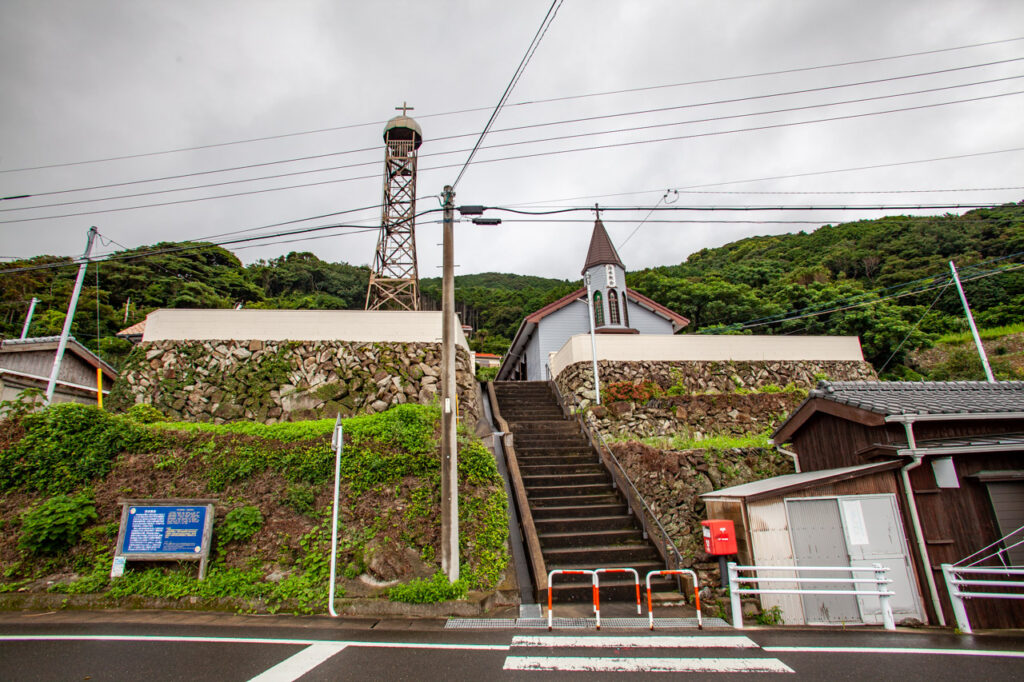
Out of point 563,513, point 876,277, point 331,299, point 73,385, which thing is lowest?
point 563,513

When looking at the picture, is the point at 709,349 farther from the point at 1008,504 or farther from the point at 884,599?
the point at 884,599

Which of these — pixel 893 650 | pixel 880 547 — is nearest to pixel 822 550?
pixel 880 547

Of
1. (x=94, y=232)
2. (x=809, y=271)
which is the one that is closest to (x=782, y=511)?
(x=94, y=232)

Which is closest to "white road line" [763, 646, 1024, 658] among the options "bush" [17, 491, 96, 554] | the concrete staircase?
the concrete staircase

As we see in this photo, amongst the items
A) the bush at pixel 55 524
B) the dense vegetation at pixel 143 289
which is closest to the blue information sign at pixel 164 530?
the bush at pixel 55 524

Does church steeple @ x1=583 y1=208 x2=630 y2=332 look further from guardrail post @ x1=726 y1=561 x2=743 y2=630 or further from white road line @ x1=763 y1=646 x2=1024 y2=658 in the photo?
white road line @ x1=763 y1=646 x2=1024 y2=658

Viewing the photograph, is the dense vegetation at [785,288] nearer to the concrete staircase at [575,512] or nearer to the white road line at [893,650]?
the concrete staircase at [575,512]

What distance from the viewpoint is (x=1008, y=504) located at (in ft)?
20.8

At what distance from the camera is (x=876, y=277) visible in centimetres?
3594

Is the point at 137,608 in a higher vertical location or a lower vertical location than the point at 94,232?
lower

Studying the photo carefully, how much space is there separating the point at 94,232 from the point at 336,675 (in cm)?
1265

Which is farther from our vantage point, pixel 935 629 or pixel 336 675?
pixel 935 629

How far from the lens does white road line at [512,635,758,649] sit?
16.2 feet

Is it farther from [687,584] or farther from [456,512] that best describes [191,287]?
[687,584]
